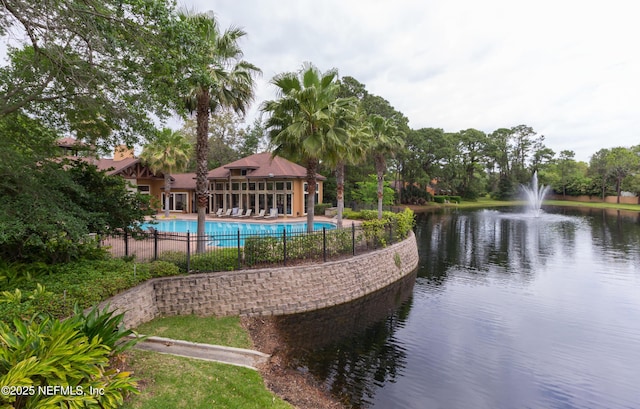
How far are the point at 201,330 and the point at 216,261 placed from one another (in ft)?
8.55

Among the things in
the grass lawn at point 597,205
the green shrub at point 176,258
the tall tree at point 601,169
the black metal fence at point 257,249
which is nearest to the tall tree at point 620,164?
the tall tree at point 601,169

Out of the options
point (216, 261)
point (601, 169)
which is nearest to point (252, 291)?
point (216, 261)

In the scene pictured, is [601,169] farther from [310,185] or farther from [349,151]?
[310,185]

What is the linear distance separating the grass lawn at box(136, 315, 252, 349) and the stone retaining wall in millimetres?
333

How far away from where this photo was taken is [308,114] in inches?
530

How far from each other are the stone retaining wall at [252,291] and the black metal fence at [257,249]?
0.66 metres

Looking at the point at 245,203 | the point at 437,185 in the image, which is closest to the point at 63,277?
the point at 245,203

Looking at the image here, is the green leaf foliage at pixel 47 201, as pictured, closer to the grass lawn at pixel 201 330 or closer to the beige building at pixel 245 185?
the grass lawn at pixel 201 330

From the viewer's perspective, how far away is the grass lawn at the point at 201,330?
26.9ft

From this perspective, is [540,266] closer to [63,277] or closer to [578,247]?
[578,247]

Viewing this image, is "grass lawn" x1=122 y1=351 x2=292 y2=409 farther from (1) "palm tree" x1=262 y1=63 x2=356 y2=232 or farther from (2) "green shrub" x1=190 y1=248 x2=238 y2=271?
(1) "palm tree" x1=262 y1=63 x2=356 y2=232

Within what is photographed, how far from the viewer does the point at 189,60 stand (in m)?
7.67

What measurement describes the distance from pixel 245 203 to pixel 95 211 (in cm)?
2237

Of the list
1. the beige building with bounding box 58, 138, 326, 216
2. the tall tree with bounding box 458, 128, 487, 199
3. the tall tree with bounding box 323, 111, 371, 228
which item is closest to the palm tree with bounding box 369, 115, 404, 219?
the tall tree with bounding box 323, 111, 371, 228
